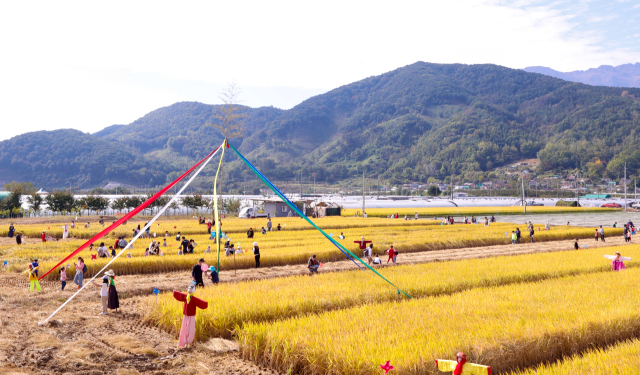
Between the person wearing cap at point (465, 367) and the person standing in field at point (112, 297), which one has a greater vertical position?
the person wearing cap at point (465, 367)

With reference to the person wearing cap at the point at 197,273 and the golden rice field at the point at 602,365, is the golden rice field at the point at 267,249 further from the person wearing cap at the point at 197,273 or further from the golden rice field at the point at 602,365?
the golden rice field at the point at 602,365

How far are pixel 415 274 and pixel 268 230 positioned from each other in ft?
81.4

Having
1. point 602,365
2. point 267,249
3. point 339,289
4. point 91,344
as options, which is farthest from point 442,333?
point 267,249

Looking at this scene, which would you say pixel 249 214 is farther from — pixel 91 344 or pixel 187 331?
pixel 187 331

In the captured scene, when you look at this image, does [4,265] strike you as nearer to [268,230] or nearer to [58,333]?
[58,333]

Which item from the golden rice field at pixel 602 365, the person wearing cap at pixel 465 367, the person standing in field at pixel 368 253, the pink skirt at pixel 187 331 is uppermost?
the person wearing cap at pixel 465 367

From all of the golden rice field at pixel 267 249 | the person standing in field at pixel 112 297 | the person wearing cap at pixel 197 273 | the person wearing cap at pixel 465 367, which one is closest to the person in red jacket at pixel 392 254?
the golden rice field at pixel 267 249

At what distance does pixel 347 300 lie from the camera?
13.0m

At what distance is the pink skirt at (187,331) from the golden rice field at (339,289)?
1.51 feet

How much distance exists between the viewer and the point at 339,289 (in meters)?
14.2

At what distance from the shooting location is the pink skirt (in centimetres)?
1020

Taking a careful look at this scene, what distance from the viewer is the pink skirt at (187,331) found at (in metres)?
10.2

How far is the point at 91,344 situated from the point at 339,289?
7638 mm

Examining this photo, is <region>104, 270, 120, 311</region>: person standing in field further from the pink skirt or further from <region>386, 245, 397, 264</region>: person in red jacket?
<region>386, 245, 397, 264</region>: person in red jacket
